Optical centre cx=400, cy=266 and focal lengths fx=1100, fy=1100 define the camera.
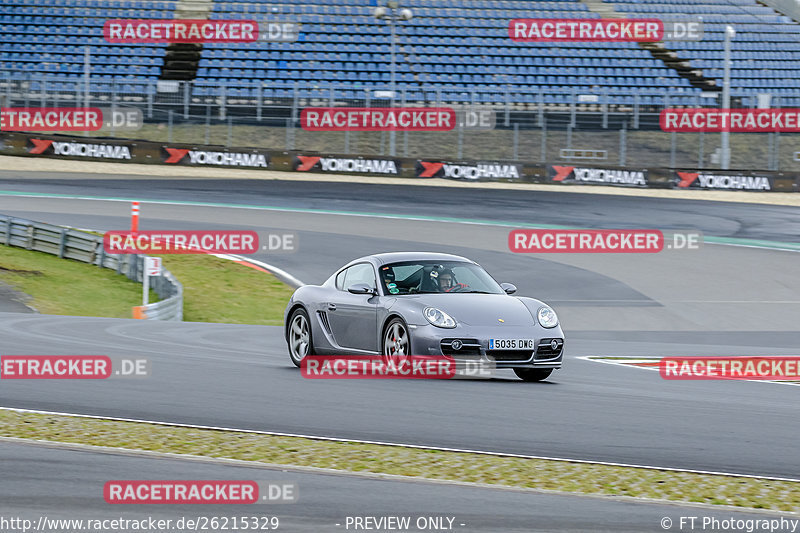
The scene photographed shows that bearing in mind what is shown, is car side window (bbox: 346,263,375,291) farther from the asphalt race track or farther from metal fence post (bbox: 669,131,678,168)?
metal fence post (bbox: 669,131,678,168)

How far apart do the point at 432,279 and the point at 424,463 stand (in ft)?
13.8

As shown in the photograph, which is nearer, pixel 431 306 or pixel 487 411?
pixel 487 411

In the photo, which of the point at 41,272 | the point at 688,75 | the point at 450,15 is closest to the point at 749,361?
the point at 41,272

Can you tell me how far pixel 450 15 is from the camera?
154ft

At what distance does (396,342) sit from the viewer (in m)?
10.2

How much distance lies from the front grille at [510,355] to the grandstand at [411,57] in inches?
1199

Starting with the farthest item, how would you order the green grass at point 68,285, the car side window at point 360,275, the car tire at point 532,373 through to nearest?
the green grass at point 68,285, the car side window at point 360,275, the car tire at point 532,373

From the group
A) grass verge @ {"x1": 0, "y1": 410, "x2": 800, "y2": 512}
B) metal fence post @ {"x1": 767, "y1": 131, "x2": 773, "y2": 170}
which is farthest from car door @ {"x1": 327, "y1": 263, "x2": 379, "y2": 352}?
metal fence post @ {"x1": 767, "y1": 131, "x2": 773, "y2": 170}

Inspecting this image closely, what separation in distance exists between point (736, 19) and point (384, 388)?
140 feet

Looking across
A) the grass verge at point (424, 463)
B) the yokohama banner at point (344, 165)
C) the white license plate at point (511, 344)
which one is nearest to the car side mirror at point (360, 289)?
the white license plate at point (511, 344)

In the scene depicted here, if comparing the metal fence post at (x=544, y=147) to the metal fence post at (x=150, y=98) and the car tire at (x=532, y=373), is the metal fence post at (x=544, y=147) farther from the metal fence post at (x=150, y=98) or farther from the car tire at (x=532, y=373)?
the car tire at (x=532, y=373)

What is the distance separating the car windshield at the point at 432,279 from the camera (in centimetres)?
1071

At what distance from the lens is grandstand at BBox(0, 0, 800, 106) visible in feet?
134

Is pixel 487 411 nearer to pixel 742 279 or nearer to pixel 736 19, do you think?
pixel 742 279
